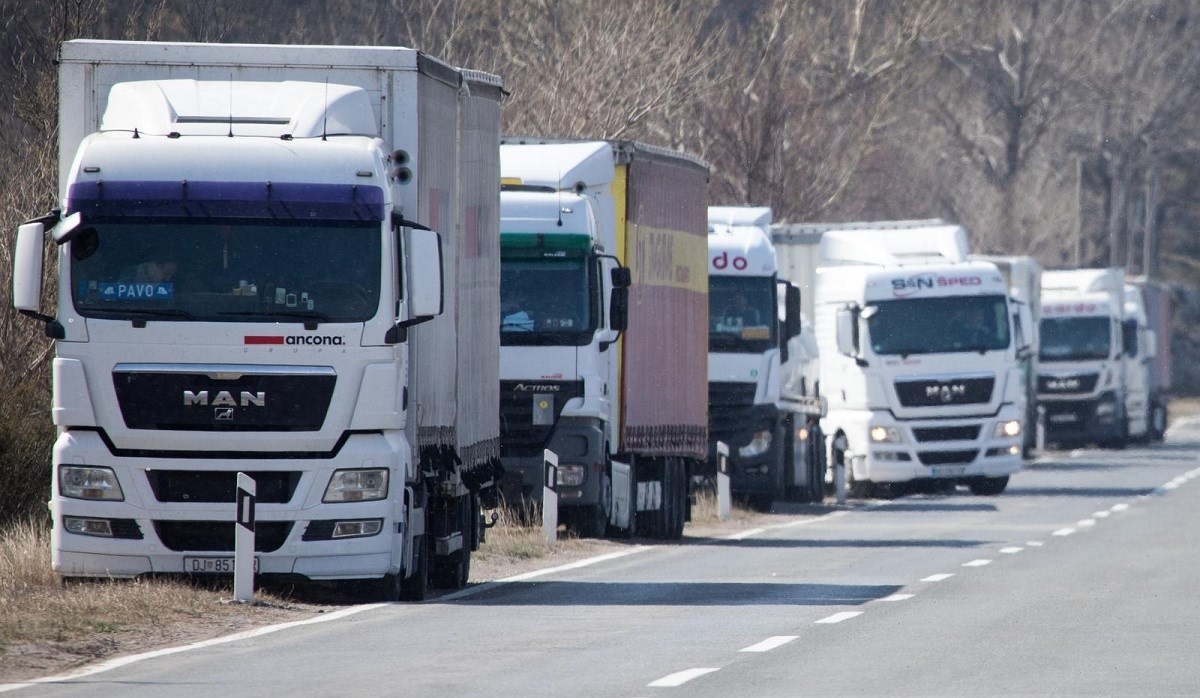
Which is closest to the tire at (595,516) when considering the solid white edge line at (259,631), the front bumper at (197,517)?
the solid white edge line at (259,631)

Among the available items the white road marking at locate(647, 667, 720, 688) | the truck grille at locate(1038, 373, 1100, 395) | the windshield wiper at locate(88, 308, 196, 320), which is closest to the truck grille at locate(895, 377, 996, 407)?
the truck grille at locate(1038, 373, 1100, 395)

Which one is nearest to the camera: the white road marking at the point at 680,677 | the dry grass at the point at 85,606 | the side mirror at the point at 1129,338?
the white road marking at the point at 680,677

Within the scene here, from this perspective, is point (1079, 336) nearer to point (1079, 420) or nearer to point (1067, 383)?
point (1067, 383)

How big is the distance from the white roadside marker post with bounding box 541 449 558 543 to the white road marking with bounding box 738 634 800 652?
300 inches

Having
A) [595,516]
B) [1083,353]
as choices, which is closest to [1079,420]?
[1083,353]

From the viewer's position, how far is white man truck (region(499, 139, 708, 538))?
20.3 m

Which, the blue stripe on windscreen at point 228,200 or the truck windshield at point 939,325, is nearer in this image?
the blue stripe on windscreen at point 228,200

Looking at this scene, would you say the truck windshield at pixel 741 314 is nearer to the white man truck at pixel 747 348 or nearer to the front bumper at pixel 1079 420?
the white man truck at pixel 747 348

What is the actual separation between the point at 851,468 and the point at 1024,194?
38.1 metres

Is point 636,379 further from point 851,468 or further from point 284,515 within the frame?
point 851,468

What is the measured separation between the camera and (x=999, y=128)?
6744 cm

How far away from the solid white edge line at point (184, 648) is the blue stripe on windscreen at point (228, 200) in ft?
7.80

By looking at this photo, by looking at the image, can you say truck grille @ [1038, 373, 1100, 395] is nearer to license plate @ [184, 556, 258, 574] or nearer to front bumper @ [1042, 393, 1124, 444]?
front bumper @ [1042, 393, 1124, 444]

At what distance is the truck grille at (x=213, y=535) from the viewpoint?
556 inches
